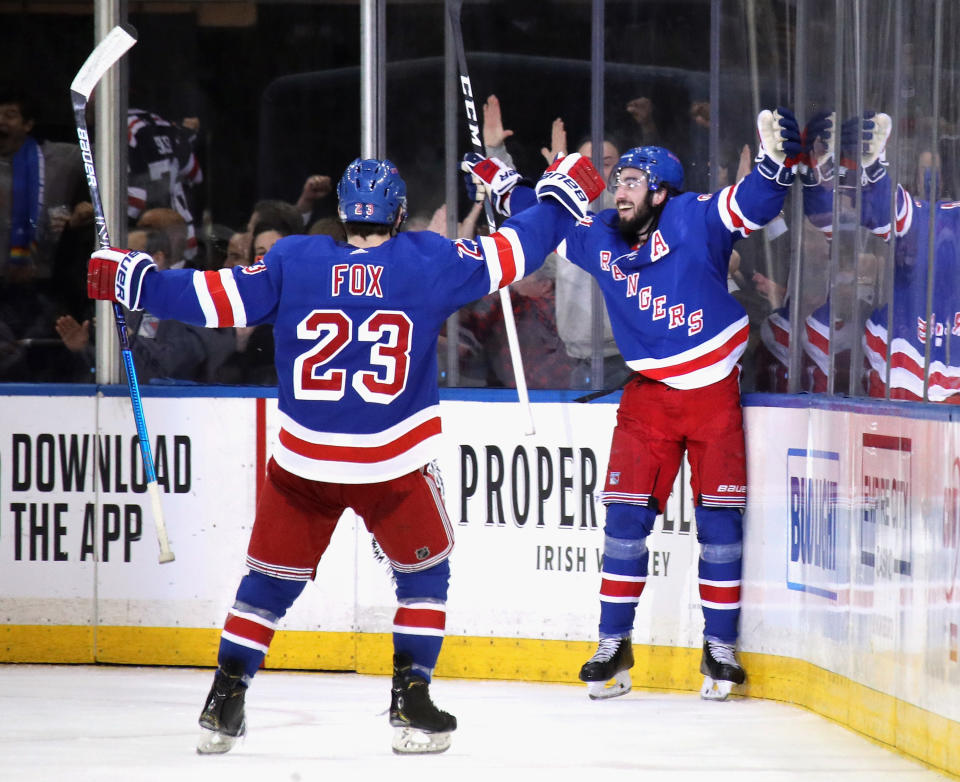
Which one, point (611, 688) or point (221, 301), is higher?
point (221, 301)

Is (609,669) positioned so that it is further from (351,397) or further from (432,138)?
(432,138)

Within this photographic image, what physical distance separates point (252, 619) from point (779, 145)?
1.90 meters

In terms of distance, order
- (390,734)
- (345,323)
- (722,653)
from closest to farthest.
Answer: (345,323)
(390,734)
(722,653)

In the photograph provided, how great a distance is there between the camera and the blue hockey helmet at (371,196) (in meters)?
3.37

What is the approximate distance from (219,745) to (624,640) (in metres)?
1.30

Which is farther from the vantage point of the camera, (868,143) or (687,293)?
(687,293)

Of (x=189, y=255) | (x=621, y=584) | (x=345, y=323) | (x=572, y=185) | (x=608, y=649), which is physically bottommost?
(x=608, y=649)

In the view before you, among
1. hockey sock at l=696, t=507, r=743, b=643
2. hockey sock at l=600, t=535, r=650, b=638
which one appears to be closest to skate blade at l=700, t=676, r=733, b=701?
hockey sock at l=696, t=507, r=743, b=643

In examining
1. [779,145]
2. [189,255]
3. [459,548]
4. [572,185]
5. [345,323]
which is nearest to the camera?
[345,323]

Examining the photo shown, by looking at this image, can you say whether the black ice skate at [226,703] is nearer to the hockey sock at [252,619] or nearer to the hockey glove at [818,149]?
the hockey sock at [252,619]

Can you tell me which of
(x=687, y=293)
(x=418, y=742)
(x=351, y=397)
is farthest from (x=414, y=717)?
(x=687, y=293)

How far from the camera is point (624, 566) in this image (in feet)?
14.0

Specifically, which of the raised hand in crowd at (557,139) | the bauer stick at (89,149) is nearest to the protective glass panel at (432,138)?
the raised hand in crowd at (557,139)

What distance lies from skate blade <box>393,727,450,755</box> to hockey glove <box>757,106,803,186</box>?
1.76 meters
